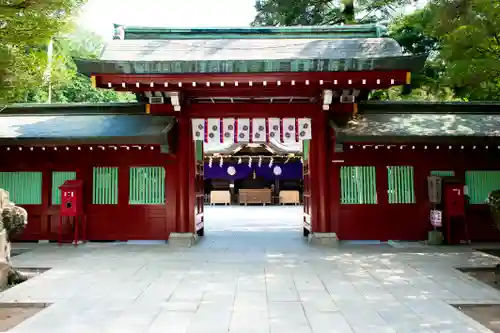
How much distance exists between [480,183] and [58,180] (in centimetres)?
1081

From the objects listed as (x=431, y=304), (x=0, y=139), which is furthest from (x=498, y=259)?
(x=0, y=139)

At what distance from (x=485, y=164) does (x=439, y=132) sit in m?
1.76

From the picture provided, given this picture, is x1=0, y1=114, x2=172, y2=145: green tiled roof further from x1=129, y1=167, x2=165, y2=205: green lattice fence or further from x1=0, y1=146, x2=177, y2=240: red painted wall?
x1=129, y1=167, x2=165, y2=205: green lattice fence

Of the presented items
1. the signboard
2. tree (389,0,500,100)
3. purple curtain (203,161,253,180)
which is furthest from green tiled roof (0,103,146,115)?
purple curtain (203,161,253,180)

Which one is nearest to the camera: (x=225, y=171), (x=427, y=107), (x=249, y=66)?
(x=249, y=66)

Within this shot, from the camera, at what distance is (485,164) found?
10.2 m

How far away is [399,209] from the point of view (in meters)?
10.1

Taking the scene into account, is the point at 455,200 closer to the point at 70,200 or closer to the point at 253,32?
the point at 253,32

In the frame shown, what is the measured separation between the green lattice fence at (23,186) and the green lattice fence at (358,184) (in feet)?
25.5

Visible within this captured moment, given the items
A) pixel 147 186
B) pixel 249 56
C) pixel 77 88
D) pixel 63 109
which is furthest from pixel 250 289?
pixel 77 88

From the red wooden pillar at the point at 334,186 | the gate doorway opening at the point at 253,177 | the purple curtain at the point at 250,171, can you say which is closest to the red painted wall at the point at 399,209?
the red wooden pillar at the point at 334,186

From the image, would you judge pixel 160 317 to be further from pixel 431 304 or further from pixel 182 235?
pixel 182 235

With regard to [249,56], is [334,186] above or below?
below

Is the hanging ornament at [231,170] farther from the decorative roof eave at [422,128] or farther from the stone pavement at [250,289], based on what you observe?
the stone pavement at [250,289]
